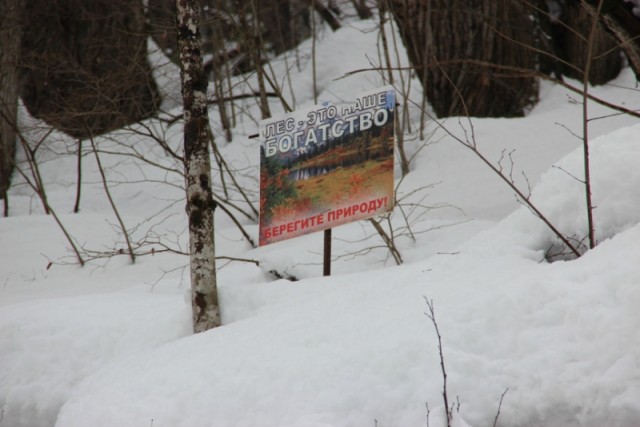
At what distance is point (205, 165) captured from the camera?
534 centimetres

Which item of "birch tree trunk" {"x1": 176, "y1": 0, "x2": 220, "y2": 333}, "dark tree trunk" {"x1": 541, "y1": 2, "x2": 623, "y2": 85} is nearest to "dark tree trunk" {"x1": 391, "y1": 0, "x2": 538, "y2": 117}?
"dark tree trunk" {"x1": 541, "y1": 2, "x2": 623, "y2": 85}

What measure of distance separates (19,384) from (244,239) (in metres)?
3.60

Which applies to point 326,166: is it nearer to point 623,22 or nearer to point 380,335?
point 380,335

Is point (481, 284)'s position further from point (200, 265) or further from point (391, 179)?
point (200, 265)

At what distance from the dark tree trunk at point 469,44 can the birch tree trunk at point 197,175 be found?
502cm

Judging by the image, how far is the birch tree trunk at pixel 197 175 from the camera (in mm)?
5309

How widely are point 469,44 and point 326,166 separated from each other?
5186mm

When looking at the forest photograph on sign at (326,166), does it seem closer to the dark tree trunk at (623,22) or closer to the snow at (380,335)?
the snow at (380,335)

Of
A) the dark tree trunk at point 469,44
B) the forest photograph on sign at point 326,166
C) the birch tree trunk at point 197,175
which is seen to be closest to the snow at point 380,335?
the birch tree trunk at point 197,175

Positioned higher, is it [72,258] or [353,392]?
[72,258]

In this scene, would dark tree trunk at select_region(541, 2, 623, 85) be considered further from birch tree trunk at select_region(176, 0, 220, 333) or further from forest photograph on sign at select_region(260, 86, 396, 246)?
birch tree trunk at select_region(176, 0, 220, 333)

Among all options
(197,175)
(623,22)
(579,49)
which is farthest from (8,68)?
(623,22)

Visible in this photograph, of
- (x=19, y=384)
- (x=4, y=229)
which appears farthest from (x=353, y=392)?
(x=4, y=229)

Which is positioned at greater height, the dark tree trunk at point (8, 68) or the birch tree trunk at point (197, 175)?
the dark tree trunk at point (8, 68)
